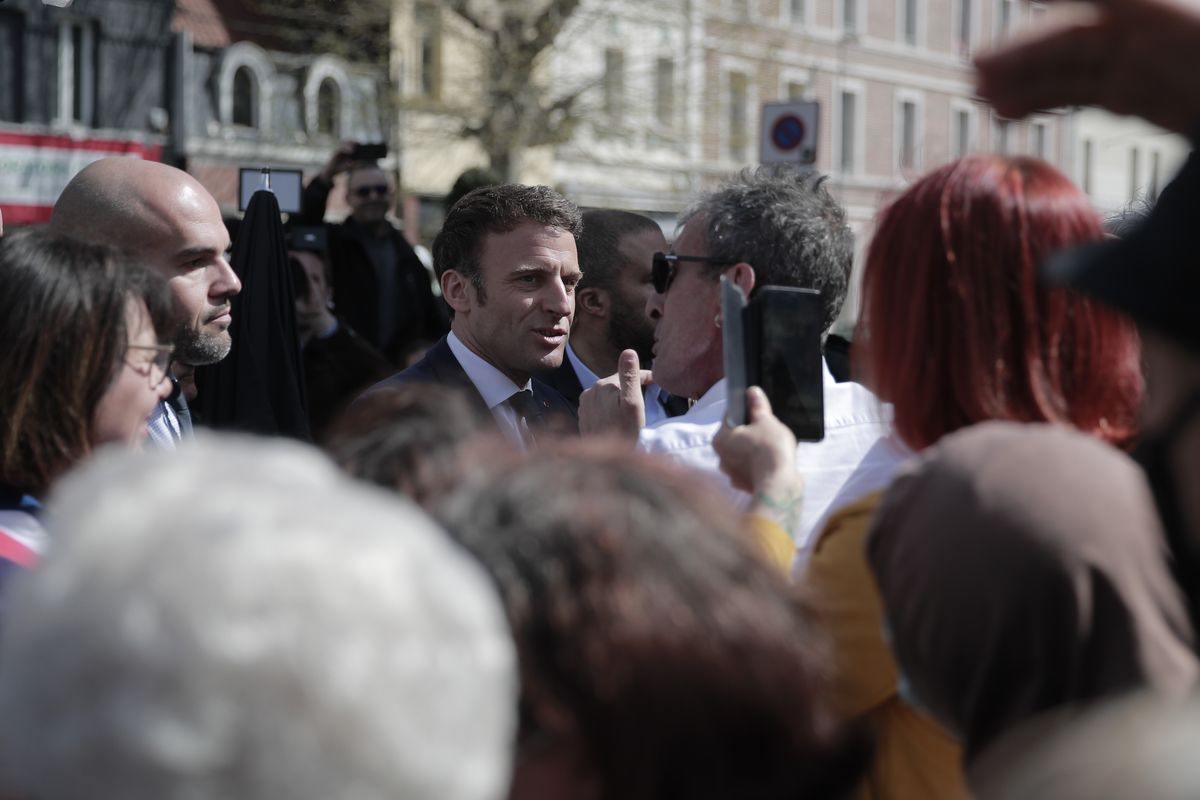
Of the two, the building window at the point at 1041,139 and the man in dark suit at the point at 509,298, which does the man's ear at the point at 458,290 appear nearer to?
the man in dark suit at the point at 509,298

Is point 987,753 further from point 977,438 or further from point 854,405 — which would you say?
point 854,405

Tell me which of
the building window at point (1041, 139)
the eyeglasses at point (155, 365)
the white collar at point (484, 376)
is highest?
the building window at point (1041, 139)

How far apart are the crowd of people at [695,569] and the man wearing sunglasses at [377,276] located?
4.33 metres

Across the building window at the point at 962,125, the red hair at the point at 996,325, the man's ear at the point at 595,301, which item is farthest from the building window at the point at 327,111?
the red hair at the point at 996,325

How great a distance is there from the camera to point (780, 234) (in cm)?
312

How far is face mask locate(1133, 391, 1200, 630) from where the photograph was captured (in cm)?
142

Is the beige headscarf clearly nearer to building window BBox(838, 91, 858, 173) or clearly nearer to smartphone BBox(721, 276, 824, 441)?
smartphone BBox(721, 276, 824, 441)

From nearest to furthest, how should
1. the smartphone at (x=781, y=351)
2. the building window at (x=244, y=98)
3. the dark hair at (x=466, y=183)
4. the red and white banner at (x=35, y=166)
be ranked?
1. the smartphone at (x=781, y=351)
2. the dark hair at (x=466, y=183)
3. the red and white banner at (x=35, y=166)
4. the building window at (x=244, y=98)

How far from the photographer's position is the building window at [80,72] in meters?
22.2

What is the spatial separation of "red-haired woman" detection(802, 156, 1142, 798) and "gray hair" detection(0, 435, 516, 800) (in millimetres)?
843

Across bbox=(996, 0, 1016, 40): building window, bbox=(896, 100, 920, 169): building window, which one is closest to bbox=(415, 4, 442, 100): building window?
bbox=(896, 100, 920, 169): building window

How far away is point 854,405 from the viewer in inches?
115

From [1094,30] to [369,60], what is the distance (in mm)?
25330

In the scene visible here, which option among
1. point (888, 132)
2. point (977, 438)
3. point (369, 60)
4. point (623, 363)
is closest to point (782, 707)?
point (977, 438)
